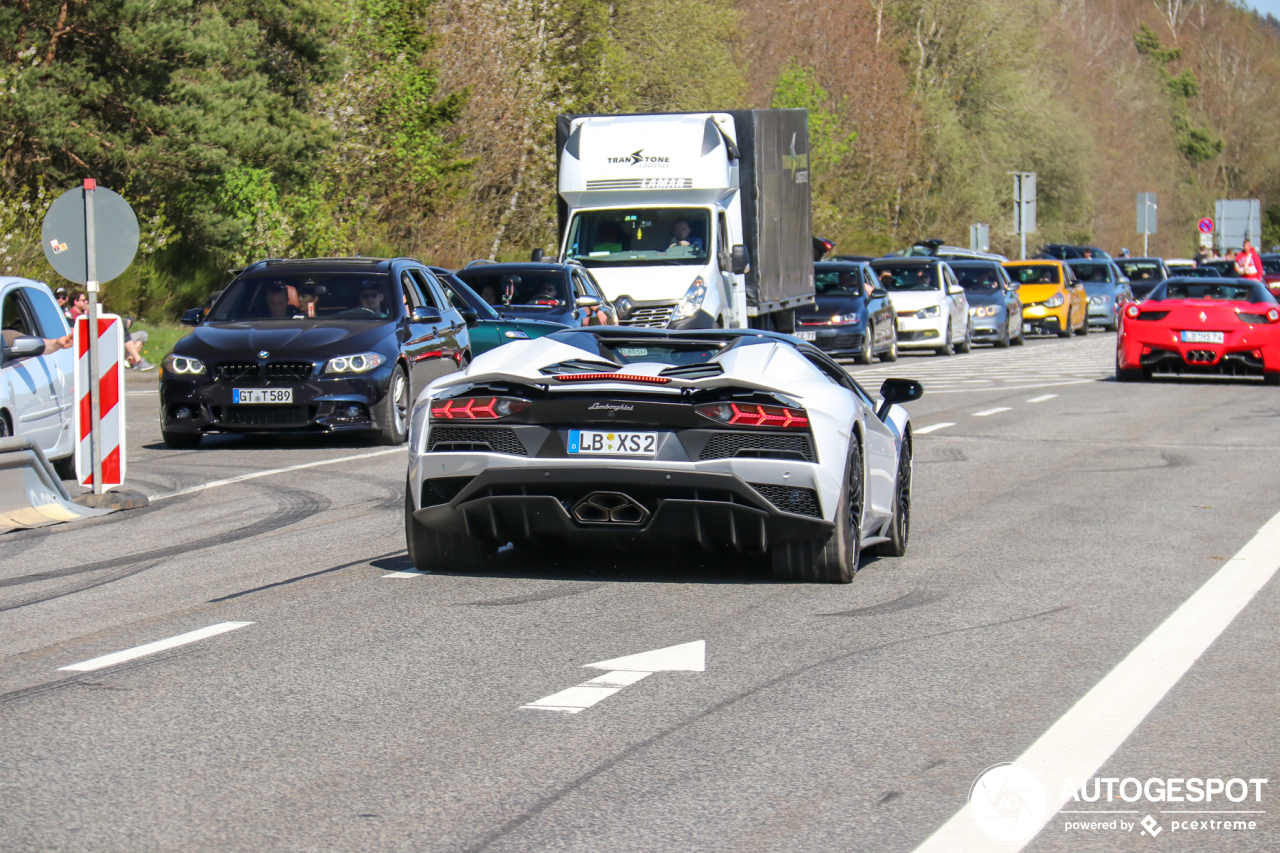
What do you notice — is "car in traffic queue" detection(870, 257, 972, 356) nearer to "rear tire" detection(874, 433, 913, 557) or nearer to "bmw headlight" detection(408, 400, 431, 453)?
"rear tire" detection(874, 433, 913, 557)

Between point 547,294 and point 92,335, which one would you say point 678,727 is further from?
point 547,294

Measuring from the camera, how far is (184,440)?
15797 mm

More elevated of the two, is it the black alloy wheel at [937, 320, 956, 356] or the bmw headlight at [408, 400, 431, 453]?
the bmw headlight at [408, 400, 431, 453]

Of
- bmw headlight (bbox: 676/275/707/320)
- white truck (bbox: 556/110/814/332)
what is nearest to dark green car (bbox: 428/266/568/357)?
bmw headlight (bbox: 676/275/707/320)

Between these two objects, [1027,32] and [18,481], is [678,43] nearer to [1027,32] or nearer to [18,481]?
[1027,32]

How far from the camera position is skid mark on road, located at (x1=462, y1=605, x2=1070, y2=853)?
4.35 metres

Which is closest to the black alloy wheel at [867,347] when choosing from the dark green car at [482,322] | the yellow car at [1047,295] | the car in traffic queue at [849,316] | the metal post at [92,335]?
the car in traffic queue at [849,316]

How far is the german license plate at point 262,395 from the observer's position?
15109mm

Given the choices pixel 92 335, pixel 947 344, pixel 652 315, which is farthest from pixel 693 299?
pixel 947 344

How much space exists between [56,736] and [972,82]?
72744mm

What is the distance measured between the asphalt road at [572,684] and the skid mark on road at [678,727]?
2cm

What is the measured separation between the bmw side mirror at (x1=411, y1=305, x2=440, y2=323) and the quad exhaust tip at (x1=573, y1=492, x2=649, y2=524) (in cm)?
881

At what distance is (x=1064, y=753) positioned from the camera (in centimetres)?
A: 515

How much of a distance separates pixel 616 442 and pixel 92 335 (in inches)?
204
